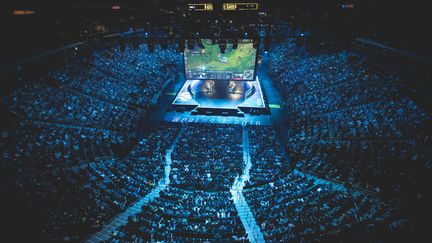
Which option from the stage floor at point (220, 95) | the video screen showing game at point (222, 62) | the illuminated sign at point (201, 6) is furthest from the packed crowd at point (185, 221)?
the video screen showing game at point (222, 62)

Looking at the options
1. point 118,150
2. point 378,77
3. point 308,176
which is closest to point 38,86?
point 118,150

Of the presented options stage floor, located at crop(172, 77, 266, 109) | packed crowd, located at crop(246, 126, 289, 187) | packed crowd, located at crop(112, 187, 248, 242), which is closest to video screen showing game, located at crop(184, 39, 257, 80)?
stage floor, located at crop(172, 77, 266, 109)

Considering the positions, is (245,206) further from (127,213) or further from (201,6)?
(201,6)

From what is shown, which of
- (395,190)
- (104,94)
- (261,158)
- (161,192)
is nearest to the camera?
Answer: (395,190)

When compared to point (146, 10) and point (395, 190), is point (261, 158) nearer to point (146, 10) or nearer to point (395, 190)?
point (395, 190)

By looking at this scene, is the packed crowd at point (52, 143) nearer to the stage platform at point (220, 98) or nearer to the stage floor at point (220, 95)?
the stage platform at point (220, 98)
